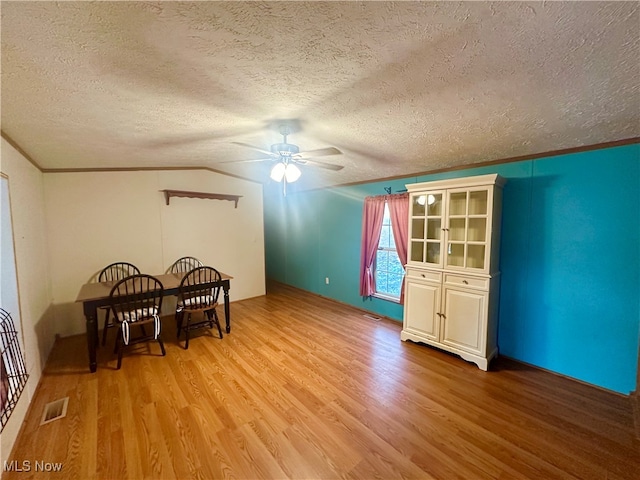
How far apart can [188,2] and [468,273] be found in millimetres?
2942

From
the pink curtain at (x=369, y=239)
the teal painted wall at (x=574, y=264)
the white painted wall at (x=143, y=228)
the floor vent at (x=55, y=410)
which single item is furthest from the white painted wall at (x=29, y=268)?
the teal painted wall at (x=574, y=264)

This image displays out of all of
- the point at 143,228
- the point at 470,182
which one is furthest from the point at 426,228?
the point at 143,228

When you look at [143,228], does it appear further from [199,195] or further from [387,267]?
[387,267]

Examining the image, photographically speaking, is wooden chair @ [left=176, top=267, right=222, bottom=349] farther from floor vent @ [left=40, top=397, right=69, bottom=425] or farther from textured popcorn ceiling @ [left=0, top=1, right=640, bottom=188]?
textured popcorn ceiling @ [left=0, top=1, right=640, bottom=188]

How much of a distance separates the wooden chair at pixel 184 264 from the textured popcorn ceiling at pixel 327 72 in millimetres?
2062

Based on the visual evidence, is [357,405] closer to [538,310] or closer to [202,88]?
[538,310]

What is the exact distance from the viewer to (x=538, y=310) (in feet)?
8.57

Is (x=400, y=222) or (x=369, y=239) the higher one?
(x=400, y=222)

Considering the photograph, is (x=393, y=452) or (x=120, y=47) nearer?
(x=120, y=47)

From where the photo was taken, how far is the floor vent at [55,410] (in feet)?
6.43

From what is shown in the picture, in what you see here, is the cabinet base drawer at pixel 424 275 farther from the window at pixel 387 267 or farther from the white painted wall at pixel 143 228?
the white painted wall at pixel 143 228

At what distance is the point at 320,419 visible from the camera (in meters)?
1.96

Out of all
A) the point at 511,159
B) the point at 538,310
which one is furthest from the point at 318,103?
the point at 538,310

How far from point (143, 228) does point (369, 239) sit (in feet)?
11.3
